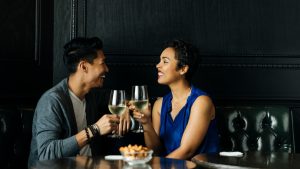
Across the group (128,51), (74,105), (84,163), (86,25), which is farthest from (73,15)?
(84,163)

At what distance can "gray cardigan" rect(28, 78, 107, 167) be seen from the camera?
276 cm

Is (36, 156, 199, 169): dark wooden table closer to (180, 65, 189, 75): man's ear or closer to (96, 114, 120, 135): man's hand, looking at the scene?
(96, 114, 120, 135): man's hand

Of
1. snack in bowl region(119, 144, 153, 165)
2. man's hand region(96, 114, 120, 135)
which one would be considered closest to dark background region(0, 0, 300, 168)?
man's hand region(96, 114, 120, 135)

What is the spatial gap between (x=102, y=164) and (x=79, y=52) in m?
1.06

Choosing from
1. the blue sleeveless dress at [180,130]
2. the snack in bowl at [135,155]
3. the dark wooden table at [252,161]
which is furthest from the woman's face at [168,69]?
the snack in bowl at [135,155]

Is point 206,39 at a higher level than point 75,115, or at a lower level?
higher

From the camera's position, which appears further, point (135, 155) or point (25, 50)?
point (25, 50)

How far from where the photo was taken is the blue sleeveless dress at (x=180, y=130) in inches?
124

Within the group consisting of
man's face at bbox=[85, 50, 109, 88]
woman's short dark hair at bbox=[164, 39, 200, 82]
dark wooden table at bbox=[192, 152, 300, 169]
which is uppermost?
woman's short dark hair at bbox=[164, 39, 200, 82]

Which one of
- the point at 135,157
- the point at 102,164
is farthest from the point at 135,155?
the point at 102,164

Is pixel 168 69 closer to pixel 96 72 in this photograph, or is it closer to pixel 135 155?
pixel 96 72

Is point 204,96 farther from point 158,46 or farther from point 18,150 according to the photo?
point 18,150

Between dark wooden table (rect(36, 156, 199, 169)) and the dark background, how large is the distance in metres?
1.32

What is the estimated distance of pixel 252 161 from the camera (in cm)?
233
